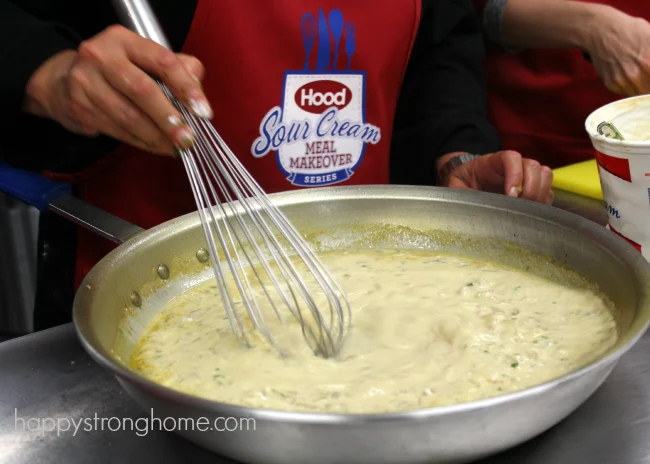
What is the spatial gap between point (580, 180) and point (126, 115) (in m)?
0.89

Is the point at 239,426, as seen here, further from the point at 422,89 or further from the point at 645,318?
the point at 422,89

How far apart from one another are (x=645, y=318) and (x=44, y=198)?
79 centimetres

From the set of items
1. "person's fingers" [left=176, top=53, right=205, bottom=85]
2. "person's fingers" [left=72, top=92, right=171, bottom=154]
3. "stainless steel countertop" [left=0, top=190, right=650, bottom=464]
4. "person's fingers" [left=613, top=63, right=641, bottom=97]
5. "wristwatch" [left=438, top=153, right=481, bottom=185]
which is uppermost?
"person's fingers" [left=176, top=53, right=205, bottom=85]

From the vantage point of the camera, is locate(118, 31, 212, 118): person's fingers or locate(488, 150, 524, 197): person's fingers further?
locate(488, 150, 524, 197): person's fingers

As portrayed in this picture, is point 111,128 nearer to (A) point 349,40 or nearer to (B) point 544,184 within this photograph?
(A) point 349,40

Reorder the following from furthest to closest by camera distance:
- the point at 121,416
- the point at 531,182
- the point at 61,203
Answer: the point at 531,182 → the point at 61,203 → the point at 121,416

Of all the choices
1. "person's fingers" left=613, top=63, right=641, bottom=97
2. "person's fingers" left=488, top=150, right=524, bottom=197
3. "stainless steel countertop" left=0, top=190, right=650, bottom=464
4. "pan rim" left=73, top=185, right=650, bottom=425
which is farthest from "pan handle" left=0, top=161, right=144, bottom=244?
"person's fingers" left=613, top=63, right=641, bottom=97

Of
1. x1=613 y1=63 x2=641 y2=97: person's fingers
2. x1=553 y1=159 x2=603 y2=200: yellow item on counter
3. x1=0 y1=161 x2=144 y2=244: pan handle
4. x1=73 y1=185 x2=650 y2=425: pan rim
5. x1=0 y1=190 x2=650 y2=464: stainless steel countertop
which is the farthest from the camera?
x1=613 y1=63 x2=641 y2=97: person's fingers

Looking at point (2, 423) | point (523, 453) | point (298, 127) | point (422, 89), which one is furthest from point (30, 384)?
point (422, 89)

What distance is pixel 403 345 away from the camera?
31.4 inches

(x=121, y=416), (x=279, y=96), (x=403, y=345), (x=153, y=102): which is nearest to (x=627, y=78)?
(x=279, y=96)

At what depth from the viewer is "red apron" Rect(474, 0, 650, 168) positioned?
175cm

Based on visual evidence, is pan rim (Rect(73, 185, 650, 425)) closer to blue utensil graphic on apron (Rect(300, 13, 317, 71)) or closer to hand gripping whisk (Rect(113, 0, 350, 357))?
hand gripping whisk (Rect(113, 0, 350, 357))

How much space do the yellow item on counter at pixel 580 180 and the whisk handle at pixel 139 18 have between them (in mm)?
819
